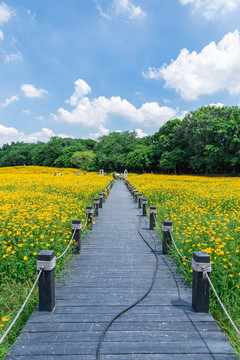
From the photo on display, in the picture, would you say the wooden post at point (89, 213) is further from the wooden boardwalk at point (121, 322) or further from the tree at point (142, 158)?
the tree at point (142, 158)

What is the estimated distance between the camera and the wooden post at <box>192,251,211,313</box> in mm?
2838

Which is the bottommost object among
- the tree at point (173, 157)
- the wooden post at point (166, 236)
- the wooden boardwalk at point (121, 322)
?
the wooden boardwalk at point (121, 322)

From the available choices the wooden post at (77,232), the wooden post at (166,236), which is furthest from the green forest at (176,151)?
the wooden post at (77,232)

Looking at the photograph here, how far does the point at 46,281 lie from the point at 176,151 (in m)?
43.5

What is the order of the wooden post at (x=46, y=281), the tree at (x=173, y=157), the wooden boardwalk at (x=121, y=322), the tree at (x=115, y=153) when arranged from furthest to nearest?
the tree at (x=115, y=153) → the tree at (x=173, y=157) → the wooden post at (x=46, y=281) → the wooden boardwalk at (x=121, y=322)

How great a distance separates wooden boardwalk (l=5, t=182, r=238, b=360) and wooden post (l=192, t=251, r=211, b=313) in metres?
0.14

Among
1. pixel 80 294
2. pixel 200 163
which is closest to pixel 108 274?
pixel 80 294

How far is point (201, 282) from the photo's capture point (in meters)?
2.88

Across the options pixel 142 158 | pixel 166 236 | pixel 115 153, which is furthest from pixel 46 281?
pixel 115 153

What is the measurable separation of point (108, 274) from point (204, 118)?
124 feet

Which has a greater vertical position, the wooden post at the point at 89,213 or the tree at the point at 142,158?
the tree at the point at 142,158

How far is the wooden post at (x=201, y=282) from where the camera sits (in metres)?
2.84

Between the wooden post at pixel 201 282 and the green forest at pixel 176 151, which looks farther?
the green forest at pixel 176 151

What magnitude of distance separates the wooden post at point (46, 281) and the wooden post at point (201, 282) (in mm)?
2099
